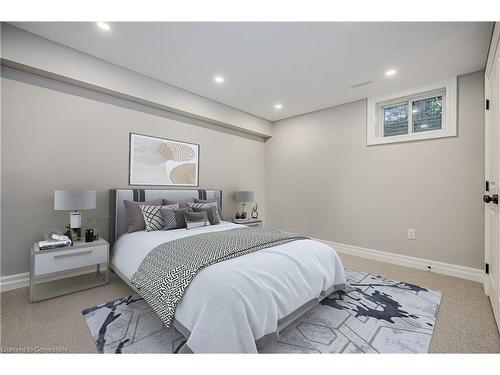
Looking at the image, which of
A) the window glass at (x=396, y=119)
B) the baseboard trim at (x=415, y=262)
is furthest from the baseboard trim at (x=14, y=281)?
the window glass at (x=396, y=119)

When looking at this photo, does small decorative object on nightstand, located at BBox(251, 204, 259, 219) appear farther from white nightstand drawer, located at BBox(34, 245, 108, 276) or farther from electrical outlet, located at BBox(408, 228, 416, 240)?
white nightstand drawer, located at BBox(34, 245, 108, 276)

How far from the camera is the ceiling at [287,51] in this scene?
2100 millimetres

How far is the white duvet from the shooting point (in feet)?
4.13

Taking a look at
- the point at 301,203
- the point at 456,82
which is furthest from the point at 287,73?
the point at 301,203

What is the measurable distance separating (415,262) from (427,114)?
6.95ft

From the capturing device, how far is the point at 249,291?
1.41m

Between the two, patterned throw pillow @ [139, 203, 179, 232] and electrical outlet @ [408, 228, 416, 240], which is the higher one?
patterned throw pillow @ [139, 203, 179, 232]

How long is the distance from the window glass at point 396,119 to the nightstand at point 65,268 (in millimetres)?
4256

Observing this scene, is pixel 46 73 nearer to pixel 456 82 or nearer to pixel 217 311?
pixel 217 311

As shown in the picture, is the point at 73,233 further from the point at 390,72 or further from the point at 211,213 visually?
the point at 390,72

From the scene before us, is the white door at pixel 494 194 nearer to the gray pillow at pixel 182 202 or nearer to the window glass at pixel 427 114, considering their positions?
the window glass at pixel 427 114

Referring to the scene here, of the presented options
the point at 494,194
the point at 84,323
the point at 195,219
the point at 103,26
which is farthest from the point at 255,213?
the point at 103,26

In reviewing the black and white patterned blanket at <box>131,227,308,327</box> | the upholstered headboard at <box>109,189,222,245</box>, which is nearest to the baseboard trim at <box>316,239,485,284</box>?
the black and white patterned blanket at <box>131,227,308,327</box>

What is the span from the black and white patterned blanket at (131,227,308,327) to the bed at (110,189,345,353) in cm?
6
